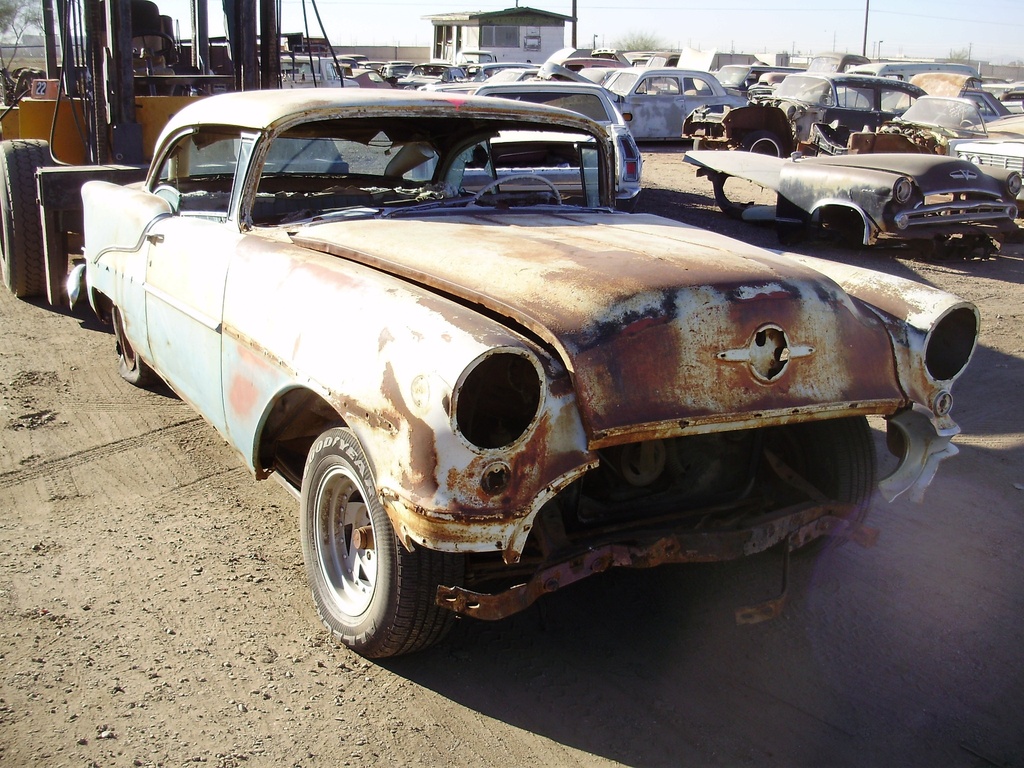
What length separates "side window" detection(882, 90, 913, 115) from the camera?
1479cm

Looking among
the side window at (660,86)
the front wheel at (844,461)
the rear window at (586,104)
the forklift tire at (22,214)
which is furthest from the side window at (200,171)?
the side window at (660,86)

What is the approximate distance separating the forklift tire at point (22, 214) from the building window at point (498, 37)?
113ft

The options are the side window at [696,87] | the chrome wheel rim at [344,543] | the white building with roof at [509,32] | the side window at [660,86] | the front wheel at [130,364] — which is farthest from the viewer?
the white building with roof at [509,32]

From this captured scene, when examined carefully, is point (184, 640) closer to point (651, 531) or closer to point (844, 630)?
point (651, 531)

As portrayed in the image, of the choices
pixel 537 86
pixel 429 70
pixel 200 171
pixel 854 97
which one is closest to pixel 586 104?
pixel 537 86

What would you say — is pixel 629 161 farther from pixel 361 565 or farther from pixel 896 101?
pixel 361 565

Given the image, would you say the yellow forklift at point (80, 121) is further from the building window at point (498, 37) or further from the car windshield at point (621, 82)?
the building window at point (498, 37)

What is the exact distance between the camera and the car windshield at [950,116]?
12.8m

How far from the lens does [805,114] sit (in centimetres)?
1403

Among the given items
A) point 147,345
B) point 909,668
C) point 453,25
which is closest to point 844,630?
point 909,668

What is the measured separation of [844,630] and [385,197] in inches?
104

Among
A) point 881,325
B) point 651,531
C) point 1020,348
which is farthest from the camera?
point 1020,348

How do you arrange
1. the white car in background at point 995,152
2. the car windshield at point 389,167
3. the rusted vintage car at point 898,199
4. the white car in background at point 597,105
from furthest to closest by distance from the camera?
1. the white car in background at point 995,152
2. the white car in background at point 597,105
3. the rusted vintage car at point 898,199
4. the car windshield at point 389,167

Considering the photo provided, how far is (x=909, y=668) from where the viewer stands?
2.92m
